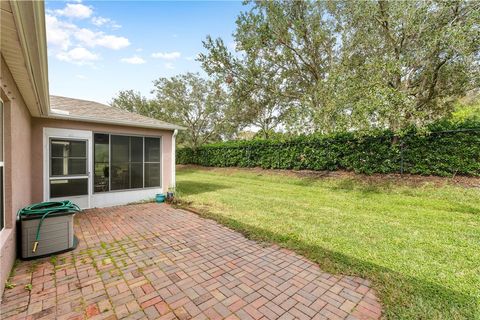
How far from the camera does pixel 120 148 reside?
271 inches

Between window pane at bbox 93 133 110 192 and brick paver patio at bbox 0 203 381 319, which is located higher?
window pane at bbox 93 133 110 192

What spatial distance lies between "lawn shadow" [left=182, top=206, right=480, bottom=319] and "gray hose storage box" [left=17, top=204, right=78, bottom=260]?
3744 mm

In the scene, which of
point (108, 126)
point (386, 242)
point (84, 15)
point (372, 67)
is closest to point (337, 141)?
point (372, 67)

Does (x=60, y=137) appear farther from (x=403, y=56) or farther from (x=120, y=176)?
(x=403, y=56)

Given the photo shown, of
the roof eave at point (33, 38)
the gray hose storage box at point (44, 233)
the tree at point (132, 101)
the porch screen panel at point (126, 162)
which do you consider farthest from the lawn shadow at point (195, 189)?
the tree at point (132, 101)

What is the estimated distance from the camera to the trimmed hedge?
7.14m

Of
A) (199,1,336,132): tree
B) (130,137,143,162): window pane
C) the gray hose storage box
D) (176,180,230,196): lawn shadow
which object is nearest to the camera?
the gray hose storage box

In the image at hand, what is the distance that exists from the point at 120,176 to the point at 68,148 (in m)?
1.54

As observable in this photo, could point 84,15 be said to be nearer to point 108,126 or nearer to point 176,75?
point 108,126

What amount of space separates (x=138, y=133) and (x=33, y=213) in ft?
13.6

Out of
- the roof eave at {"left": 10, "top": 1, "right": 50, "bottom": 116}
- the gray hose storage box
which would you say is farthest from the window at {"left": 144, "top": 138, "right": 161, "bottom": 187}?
the roof eave at {"left": 10, "top": 1, "right": 50, "bottom": 116}

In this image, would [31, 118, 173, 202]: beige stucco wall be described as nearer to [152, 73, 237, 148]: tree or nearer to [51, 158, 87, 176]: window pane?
[51, 158, 87, 176]: window pane

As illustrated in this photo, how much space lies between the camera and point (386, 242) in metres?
3.99

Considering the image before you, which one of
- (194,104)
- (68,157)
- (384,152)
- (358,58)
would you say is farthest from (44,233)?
(194,104)
